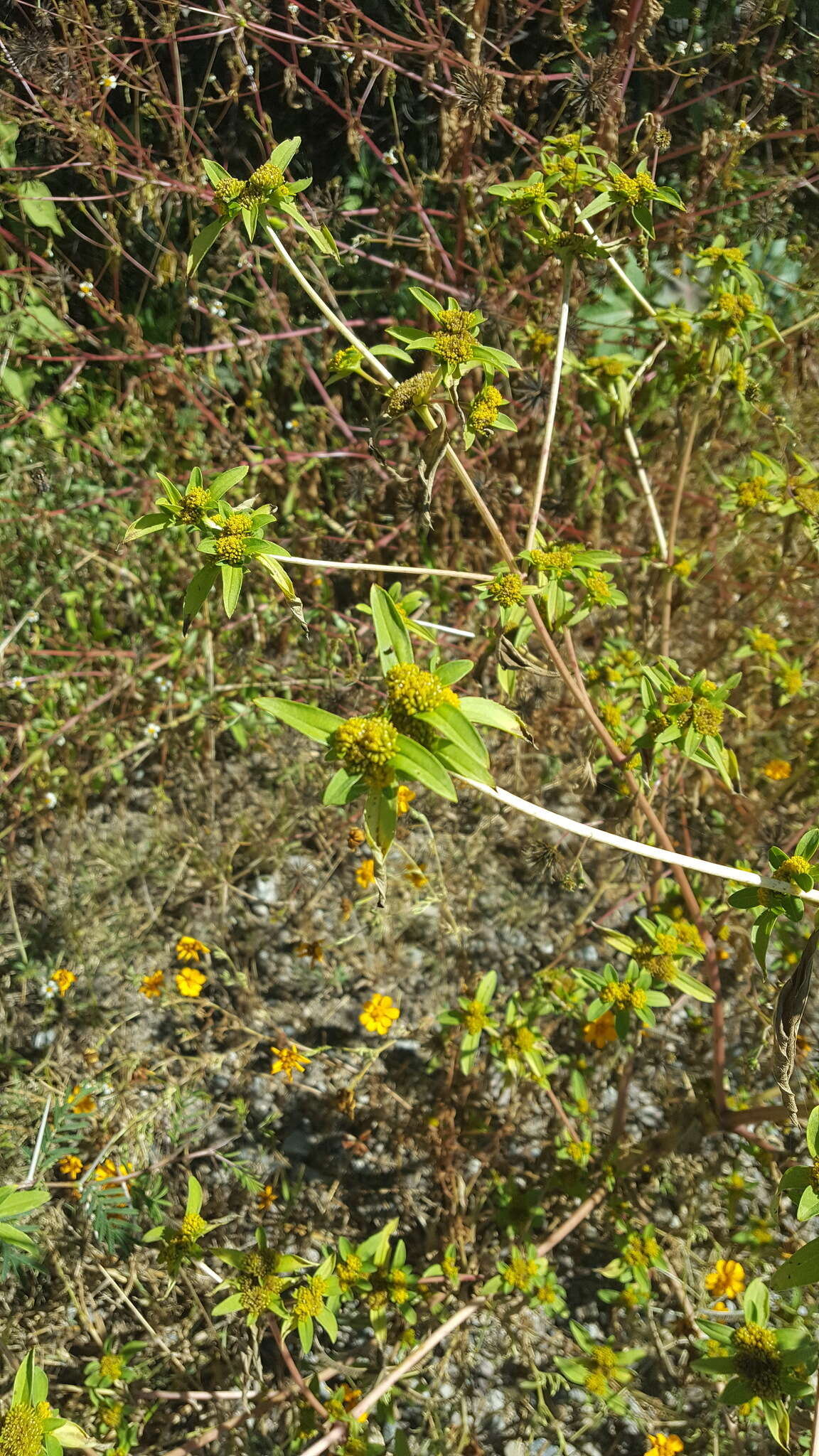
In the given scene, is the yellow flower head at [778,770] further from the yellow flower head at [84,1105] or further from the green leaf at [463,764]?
the yellow flower head at [84,1105]

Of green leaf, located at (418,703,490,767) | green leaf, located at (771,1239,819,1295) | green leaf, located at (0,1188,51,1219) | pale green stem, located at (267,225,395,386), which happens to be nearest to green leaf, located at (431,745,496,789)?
green leaf, located at (418,703,490,767)

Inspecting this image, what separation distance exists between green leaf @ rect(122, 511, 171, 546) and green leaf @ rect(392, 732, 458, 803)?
1.89 ft

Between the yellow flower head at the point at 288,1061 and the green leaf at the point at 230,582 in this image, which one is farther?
the yellow flower head at the point at 288,1061

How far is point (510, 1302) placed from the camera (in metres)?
2.04

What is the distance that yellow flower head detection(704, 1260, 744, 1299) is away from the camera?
6.51 feet

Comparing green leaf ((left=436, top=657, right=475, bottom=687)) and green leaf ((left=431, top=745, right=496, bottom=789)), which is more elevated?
green leaf ((left=436, top=657, right=475, bottom=687))

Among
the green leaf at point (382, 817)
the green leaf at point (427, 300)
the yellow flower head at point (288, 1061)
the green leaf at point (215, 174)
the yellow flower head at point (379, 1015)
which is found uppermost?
the green leaf at point (215, 174)

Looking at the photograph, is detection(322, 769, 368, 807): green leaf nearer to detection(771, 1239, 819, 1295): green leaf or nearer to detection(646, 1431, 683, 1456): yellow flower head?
detection(771, 1239, 819, 1295): green leaf

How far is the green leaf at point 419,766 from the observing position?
116 cm

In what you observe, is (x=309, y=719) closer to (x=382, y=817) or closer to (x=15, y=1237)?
→ (x=382, y=817)

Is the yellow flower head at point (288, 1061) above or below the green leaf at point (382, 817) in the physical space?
below

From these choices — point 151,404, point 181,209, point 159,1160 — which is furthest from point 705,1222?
point 181,209

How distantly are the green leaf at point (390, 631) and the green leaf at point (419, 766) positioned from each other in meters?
0.15

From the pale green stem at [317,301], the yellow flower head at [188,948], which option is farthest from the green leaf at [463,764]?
the yellow flower head at [188,948]
